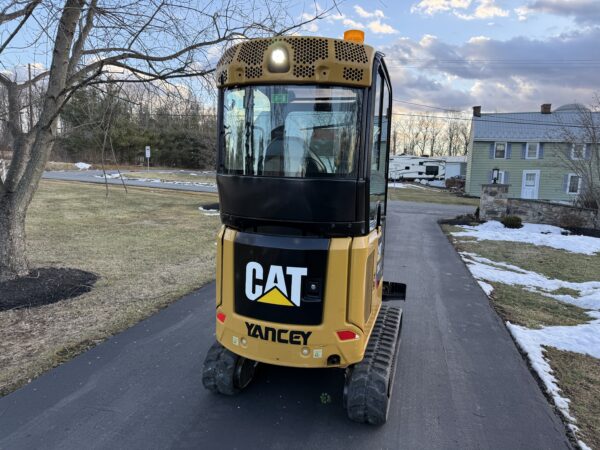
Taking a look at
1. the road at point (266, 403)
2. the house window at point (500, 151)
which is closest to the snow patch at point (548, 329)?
the road at point (266, 403)

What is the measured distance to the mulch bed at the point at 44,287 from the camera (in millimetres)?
5938

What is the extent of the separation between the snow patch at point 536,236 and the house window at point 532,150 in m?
18.0

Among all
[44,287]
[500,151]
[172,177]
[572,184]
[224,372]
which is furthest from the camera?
[172,177]

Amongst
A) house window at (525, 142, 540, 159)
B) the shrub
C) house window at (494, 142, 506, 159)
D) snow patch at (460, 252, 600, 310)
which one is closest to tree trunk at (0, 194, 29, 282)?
snow patch at (460, 252, 600, 310)

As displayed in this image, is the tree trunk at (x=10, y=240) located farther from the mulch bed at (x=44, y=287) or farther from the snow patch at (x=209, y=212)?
the snow patch at (x=209, y=212)

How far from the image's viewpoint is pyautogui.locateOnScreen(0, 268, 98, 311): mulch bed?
594 centimetres

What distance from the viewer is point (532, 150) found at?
103ft

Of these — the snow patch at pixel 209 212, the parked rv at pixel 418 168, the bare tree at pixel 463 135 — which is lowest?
the snow patch at pixel 209 212

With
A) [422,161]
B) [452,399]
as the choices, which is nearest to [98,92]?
[452,399]

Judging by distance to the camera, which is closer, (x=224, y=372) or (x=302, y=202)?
(x=302, y=202)

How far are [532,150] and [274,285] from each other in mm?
33626

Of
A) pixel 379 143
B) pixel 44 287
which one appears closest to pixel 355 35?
pixel 379 143

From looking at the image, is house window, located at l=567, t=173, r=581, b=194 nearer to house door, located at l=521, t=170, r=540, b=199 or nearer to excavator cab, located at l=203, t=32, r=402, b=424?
house door, located at l=521, t=170, r=540, b=199

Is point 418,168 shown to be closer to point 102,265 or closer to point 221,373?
point 102,265
